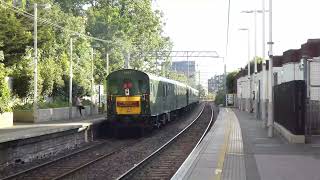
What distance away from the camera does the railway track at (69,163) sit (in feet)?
53.0

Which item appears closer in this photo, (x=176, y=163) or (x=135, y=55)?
(x=176, y=163)

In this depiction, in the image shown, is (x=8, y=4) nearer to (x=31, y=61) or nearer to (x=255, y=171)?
(x=31, y=61)

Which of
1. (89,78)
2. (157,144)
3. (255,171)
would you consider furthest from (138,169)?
(89,78)

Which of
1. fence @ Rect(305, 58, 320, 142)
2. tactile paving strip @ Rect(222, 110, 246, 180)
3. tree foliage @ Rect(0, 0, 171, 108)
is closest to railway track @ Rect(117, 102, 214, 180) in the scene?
tactile paving strip @ Rect(222, 110, 246, 180)

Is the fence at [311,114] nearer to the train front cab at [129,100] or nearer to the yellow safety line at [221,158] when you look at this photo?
the yellow safety line at [221,158]

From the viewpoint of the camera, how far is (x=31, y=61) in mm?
35375

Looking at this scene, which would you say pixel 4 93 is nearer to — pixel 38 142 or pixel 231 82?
pixel 38 142

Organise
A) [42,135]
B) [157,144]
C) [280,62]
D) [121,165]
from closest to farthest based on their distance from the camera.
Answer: [121,165] → [42,135] → [157,144] → [280,62]

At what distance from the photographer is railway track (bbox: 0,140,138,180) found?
1614 cm

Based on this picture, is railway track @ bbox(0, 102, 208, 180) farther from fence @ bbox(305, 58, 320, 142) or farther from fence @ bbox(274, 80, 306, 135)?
fence @ bbox(305, 58, 320, 142)

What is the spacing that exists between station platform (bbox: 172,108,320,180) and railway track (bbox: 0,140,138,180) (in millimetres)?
3647

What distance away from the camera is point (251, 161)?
16.0 metres

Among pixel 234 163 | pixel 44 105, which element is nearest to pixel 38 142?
pixel 234 163

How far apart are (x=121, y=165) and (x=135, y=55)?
5234 centimetres
